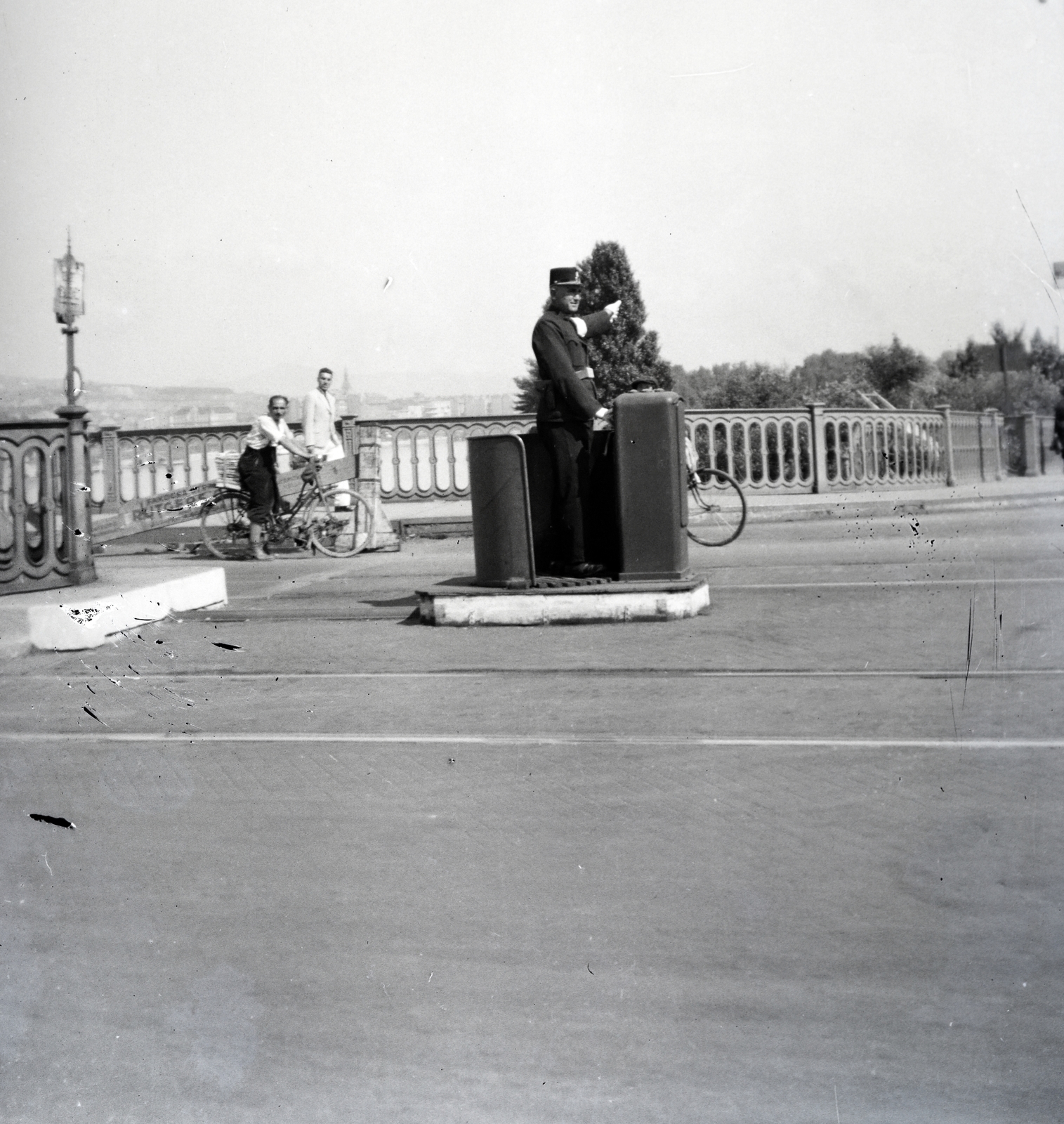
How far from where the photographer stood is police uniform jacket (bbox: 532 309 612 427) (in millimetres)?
8781

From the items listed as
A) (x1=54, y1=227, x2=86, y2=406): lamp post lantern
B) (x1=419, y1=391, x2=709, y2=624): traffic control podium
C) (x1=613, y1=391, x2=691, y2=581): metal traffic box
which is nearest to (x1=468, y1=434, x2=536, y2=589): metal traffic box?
(x1=419, y1=391, x2=709, y2=624): traffic control podium

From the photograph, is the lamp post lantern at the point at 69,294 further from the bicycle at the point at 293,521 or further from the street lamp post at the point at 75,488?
the bicycle at the point at 293,521

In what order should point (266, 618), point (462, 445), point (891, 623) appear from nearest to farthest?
point (891, 623) < point (266, 618) < point (462, 445)

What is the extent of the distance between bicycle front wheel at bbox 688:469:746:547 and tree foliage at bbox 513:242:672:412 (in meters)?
1.13

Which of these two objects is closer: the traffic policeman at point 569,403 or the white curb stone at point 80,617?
the white curb stone at point 80,617

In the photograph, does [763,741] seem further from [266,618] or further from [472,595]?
[266,618]

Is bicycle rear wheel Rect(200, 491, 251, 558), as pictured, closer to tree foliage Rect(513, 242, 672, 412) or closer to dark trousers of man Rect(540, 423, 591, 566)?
tree foliage Rect(513, 242, 672, 412)

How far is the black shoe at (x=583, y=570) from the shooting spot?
9.20 metres

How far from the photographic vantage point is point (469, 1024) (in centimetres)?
320

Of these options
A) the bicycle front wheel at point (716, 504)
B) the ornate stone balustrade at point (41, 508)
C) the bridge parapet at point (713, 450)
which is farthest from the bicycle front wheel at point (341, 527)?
the ornate stone balustrade at point (41, 508)

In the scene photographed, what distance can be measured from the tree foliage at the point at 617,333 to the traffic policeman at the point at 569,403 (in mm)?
175

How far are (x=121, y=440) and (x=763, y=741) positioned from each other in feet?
53.6

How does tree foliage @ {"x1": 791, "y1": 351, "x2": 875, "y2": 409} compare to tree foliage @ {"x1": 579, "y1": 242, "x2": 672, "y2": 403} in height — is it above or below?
above

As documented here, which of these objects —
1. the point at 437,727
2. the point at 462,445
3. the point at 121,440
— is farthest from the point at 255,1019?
the point at 462,445
